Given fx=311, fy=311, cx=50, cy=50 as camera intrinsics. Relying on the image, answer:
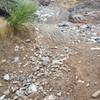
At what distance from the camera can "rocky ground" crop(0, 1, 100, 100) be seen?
11.2 ft

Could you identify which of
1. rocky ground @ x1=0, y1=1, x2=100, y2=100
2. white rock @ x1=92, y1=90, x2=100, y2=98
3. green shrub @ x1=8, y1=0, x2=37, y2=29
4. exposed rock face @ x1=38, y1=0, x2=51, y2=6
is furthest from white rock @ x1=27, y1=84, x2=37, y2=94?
exposed rock face @ x1=38, y1=0, x2=51, y2=6

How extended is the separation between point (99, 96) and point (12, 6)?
2088 millimetres

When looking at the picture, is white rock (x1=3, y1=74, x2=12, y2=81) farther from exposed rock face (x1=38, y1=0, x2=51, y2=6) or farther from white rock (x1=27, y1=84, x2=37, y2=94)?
exposed rock face (x1=38, y1=0, x2=51, y2=6)

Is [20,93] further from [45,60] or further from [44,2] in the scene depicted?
[44,2]

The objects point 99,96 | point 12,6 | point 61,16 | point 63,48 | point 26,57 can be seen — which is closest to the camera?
point 99,96

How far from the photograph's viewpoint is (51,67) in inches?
148

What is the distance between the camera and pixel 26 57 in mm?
3920

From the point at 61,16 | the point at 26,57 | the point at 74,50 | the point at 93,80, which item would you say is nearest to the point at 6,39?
the point at 26,57

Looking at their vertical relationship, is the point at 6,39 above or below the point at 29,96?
above

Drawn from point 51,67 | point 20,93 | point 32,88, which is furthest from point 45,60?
point 20,93

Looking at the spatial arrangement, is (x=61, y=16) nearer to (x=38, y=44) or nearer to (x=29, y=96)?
(x=38, y=44)

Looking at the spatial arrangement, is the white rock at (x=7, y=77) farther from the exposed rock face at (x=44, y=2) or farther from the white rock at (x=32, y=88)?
the exposed rock face at (x=44, y=2)

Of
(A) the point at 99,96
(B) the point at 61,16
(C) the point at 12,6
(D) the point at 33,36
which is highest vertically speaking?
(C) the point at 12,6

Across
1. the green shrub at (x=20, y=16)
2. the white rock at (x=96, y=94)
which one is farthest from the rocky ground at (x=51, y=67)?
the green shrub at (x=20, y=16)
